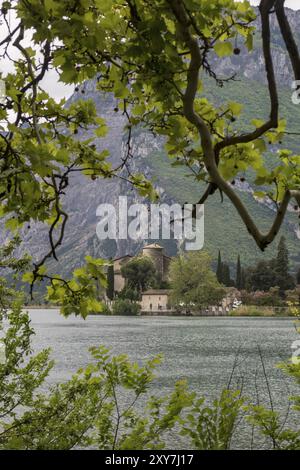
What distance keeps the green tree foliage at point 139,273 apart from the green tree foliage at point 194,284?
6.54 metres

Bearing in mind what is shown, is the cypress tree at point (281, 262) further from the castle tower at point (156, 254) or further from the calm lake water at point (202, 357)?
the calm lake water at point (202, 357)

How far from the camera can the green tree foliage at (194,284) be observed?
102 meters

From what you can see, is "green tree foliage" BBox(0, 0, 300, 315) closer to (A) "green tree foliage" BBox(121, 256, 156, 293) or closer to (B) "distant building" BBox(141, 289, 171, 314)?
(A) "green tree foliage" BBox(121, 256, 156, 293)

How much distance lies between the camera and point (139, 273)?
110m

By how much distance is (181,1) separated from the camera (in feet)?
8.25

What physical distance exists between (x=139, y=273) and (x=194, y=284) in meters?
11.4

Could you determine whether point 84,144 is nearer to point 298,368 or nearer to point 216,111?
point 216,111

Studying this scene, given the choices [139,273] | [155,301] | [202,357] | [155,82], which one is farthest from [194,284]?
[155,82]

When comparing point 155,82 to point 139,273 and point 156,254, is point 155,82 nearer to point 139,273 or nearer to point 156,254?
point 139,273

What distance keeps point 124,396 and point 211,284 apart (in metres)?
79.3

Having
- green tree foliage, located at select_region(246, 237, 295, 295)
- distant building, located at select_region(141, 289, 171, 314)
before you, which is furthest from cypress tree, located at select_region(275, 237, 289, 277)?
distant building, located at select_region(141, 289, 171, 314)

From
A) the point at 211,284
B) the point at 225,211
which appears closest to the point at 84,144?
the point at 211,284

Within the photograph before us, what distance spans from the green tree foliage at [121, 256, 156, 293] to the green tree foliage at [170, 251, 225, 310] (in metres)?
6.54

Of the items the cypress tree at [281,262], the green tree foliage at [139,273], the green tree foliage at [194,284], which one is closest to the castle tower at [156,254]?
the green tree foliage at [139,273]
